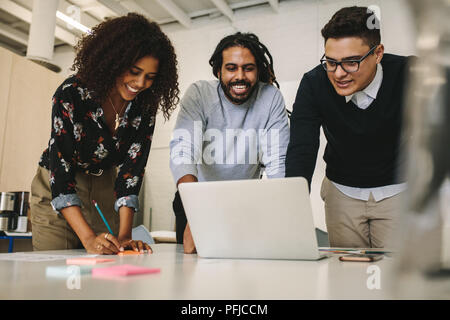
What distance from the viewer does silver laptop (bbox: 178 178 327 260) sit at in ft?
2.72

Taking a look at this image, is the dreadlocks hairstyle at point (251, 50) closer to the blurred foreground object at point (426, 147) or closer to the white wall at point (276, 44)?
the blurred foreground object at point (426, 147)

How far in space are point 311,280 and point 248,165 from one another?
104 centimetres

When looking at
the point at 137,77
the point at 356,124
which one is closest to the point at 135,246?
the point at 137,77

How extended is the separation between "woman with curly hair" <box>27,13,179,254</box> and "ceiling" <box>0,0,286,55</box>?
3607 millimetres

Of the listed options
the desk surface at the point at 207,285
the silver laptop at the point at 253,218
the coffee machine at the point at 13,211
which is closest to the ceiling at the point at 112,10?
the coffee machine at the point at 13,211

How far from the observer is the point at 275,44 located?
4.74 meters

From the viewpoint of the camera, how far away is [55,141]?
122 centimetres

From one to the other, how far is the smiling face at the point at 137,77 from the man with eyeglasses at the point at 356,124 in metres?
0.57

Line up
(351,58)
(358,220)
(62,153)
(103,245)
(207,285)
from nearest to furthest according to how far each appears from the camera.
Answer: (207,285), (103,245), (62,153), (351,58), (358,220)

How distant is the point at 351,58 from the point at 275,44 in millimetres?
3558

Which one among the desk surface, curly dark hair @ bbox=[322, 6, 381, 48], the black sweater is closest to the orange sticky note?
the desk surface

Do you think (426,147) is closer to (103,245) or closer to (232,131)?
(103,245)

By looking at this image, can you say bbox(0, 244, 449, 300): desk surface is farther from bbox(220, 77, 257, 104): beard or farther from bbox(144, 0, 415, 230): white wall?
bbox(144, 0, 415, 230): white wall

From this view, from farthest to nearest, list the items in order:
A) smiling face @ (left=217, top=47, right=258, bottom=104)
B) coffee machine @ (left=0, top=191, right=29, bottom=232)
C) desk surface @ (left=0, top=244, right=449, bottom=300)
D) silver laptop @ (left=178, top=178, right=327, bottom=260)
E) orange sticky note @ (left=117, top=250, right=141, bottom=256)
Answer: coffee machine @ (left=0, top=191, right=29, bottom=232) → smiling face @ (left=217, top=47, right=258, bottom=104) → orange sticky note @ (left=117, top=250, right=141, bottom=256) → silver laptop @ (left=178, top=178, right=327, bottom=260) → desk surface @ (left=0, top=244, right=449, bottom=300)
